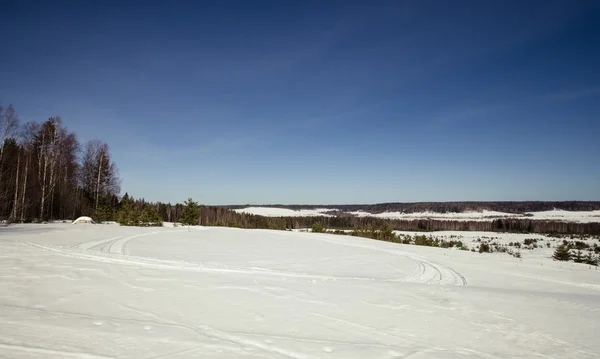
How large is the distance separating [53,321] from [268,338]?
7.85 feet

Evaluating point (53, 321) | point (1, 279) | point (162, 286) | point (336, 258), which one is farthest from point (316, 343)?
point (336, 258)

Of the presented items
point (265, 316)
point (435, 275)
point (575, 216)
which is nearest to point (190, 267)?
point (265, 316)

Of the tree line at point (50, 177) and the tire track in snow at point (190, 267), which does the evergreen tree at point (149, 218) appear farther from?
the tire track in snow at point (190, 267)

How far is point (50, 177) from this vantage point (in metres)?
25.9

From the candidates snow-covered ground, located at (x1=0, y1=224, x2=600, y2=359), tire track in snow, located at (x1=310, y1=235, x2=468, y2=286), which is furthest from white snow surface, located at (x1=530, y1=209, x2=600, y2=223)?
snow-covered ground, located at (x1=0, y1=224, x2=600, y2=359)

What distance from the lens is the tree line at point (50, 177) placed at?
23.9 meters

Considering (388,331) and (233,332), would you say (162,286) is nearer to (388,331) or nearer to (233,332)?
(233,332)

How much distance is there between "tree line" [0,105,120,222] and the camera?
78.5 ft

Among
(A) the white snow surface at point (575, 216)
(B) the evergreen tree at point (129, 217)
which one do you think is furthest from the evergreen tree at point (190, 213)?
(A) the white snow surface at point (575, 216)

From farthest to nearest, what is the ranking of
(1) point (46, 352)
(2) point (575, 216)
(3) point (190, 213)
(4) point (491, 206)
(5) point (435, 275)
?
(4) point (491, 206) → (2) point (575, 216) → (3) point (190, 213) → (5) point (435, 275) → (1) point (46, 352)

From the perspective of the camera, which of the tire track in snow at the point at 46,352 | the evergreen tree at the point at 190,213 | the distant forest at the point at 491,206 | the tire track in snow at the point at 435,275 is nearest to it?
the tire track in snow at the point at 46,352

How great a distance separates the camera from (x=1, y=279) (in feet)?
17.3

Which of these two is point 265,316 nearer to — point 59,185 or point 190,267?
point 190,267

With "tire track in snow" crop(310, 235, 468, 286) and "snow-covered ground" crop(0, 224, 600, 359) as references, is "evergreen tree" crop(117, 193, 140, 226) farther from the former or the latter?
"tire track in snow" crop(310, 235, 468, 286)
